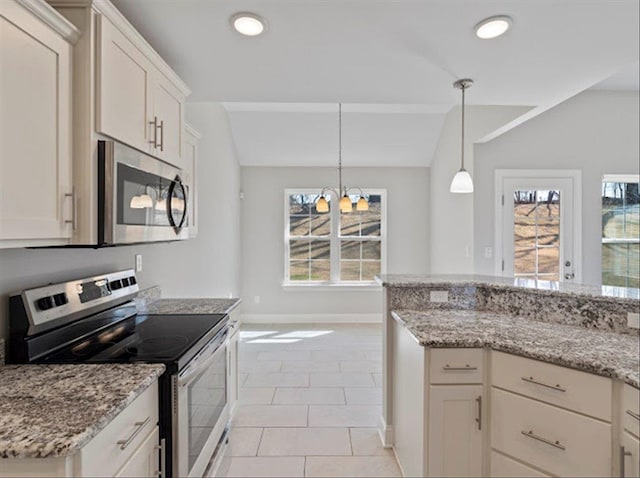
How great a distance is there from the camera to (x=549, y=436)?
1479 mm

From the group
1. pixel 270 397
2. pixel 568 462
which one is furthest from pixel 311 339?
pixel 568 462

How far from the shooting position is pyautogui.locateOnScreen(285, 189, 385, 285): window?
18.7ft

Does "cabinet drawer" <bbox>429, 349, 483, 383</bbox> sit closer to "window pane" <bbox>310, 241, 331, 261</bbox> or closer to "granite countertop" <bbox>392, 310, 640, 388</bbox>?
"granite countertop" <bbox>392, 310, 640, 388</bbox>

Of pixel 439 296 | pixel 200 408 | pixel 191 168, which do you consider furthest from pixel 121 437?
pixel 191 168

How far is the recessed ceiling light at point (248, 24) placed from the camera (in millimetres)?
1791

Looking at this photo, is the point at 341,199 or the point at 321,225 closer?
the point at 341,199

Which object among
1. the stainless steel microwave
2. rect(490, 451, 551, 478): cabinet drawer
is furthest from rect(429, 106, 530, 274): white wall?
the stainless steel microwave

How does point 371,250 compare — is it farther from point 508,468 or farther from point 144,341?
point 144,341

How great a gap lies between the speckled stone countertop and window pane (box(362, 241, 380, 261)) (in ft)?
14.8

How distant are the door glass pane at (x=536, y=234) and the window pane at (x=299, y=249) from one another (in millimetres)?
2903

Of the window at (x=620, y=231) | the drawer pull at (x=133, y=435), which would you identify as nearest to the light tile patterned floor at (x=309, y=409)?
the drawer pull at (x=133, y=435)

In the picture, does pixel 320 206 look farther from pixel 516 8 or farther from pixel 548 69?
pixel 516 8

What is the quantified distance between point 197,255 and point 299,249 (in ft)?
7.87

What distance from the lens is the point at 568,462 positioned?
1429 mm
